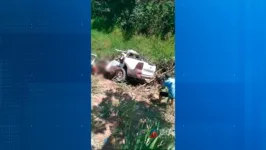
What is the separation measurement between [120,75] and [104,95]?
26cm

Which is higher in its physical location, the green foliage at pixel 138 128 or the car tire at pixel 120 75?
the car tire at pixel 120 75

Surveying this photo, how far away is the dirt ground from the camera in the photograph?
3727 millimetres

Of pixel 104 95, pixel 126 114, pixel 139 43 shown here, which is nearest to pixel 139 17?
pixel 139 43

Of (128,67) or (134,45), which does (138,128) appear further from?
(134,45)

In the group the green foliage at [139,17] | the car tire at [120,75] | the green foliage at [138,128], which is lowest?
the green foliage at [138,128]

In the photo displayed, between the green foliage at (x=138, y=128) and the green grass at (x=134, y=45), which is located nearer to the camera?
the green grass at (x=134, y=45)

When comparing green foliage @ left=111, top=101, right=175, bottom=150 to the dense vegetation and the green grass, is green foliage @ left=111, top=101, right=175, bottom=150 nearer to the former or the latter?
the dense vegetation

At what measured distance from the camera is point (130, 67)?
3.92 meters

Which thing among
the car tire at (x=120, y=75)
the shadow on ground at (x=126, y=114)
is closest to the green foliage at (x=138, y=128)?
the shadow on ground at (x=126, y=114)

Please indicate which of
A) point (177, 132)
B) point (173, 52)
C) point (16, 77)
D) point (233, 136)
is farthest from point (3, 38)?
point (233, 136)

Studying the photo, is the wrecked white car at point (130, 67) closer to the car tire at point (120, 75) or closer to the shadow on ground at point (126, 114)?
the car tire at point (120, 75)

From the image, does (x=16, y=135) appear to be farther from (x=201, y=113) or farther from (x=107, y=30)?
(x=201, y=113)

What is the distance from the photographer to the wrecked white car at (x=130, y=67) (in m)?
3.83

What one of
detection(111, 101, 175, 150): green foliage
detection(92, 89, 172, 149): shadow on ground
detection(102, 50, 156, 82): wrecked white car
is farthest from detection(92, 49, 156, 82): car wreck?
detection(111, 101, 175, 150): green foliage
